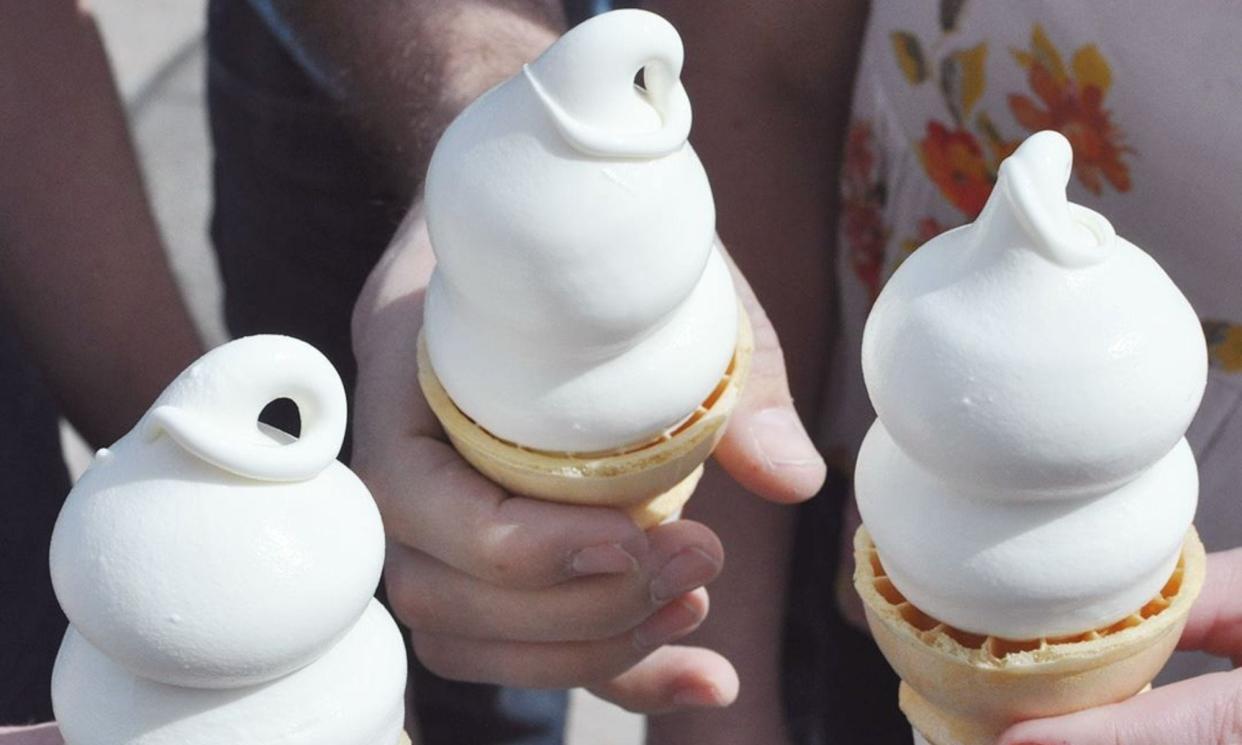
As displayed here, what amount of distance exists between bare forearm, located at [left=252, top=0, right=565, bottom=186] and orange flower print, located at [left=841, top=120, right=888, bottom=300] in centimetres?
60

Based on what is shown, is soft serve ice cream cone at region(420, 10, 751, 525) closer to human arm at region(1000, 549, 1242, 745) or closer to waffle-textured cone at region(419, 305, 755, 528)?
waffle-textured cone at region(419, 305, 755, 528)

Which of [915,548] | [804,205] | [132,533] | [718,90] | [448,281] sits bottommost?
[804,205]

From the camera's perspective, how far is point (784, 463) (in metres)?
1.98

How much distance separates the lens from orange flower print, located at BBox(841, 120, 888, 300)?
8.05 ft

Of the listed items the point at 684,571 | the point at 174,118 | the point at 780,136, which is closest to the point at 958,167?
the point at 780,136

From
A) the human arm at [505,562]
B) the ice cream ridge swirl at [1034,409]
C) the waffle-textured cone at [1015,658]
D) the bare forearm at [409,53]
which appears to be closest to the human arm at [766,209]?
the bare forearm at [409,53]

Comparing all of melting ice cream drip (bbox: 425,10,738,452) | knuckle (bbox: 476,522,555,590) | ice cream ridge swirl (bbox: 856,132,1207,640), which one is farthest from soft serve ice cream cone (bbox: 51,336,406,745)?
ice cream ridge swirl (bbox: 856,132,1207,640)

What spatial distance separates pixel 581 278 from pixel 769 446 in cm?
45

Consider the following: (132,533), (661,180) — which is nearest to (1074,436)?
(661,180)

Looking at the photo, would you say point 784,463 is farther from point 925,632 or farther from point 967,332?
point 967,332

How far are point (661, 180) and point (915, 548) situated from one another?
1.64ft

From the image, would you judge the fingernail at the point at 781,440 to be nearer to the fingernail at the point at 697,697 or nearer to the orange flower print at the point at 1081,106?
the fingernail at the point at 697,697

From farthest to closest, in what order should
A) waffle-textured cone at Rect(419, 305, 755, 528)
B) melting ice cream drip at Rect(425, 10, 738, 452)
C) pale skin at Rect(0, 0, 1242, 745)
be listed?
pale skin at Rect(0, 0, 1242, 745)
waffle-textured cone at Rect(419, 305, 755, 528)
melting ice cream drip at Rect(425, 10, 738, 452)

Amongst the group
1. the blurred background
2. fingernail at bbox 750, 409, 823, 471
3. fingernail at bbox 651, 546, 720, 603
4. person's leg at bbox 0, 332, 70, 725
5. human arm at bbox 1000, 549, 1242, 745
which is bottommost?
the blurred background
